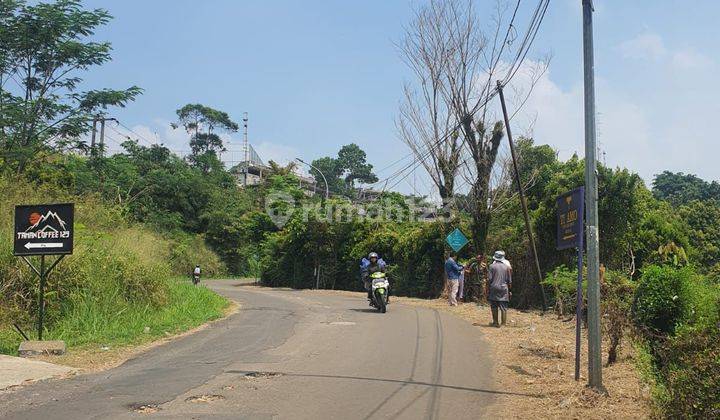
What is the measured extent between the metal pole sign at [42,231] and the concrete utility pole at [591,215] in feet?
30.6

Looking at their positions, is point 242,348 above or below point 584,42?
below

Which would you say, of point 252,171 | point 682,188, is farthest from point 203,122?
point 682,188

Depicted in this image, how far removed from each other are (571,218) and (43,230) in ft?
31.5

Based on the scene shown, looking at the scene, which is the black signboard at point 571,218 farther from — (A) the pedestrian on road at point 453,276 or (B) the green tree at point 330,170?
(B) the green tree at point 330,170

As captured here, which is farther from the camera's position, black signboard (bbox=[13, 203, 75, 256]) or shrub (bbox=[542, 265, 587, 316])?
shrub (bbox=[542, 265, 587, 316])

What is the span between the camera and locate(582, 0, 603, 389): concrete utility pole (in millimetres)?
7637

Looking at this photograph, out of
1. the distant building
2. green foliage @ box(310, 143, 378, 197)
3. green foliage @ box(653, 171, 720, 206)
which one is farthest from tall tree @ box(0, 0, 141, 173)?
green foliage @ box(310, 143, 378, 197)

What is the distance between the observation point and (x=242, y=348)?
1174cm

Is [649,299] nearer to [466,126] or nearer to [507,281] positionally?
[507,281]

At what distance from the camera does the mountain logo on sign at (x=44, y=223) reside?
1227 cm

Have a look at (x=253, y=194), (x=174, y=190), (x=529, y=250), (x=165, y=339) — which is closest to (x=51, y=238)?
(x=165, y=339)

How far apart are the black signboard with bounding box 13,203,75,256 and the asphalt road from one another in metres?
2.75

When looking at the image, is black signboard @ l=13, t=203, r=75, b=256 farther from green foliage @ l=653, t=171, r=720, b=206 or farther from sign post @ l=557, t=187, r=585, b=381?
green foliage @ l=653, t=171, r=720, b=206

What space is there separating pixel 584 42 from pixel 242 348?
7.70m
